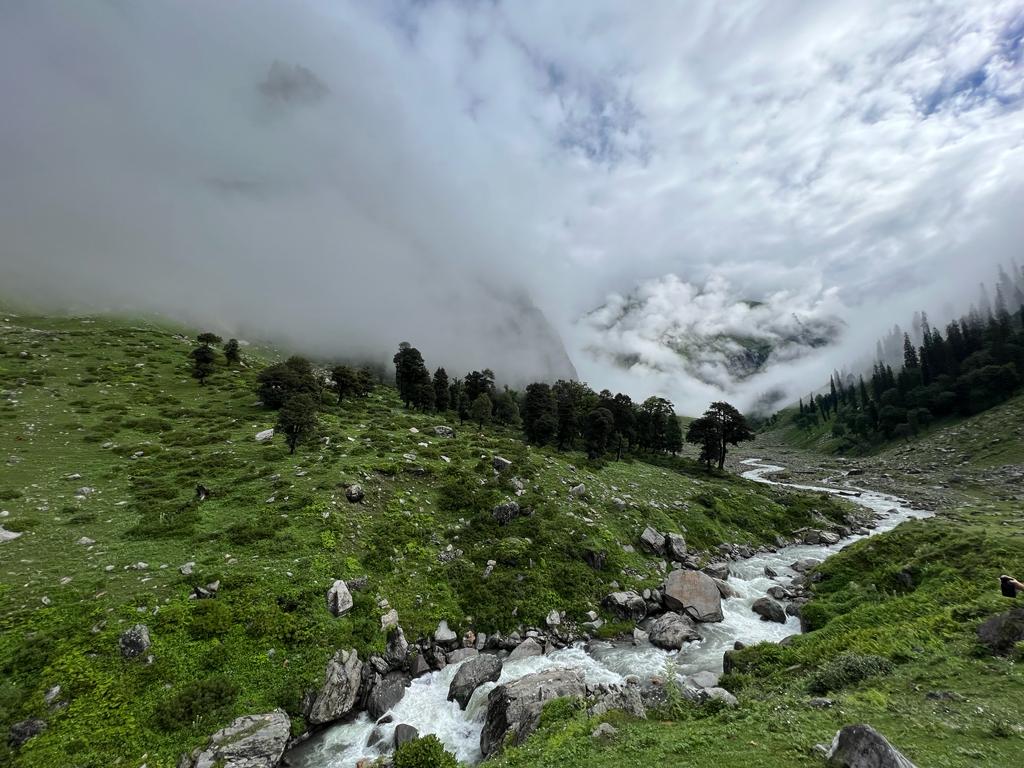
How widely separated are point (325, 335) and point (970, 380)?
768 feet

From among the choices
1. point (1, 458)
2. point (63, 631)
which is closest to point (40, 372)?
point (1, 458)

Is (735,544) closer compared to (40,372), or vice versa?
(735,544)

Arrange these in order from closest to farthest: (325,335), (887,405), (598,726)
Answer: (598,726) < (887,405) < (325,335)

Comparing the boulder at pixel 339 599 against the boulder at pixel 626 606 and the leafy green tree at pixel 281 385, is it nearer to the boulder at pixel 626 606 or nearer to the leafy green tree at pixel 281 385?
the boulder at pixel 626 606

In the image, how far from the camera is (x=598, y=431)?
70.2m

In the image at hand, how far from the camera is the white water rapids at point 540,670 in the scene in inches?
683

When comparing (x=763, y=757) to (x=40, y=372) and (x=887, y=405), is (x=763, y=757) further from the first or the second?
→ (x=887, y=405)

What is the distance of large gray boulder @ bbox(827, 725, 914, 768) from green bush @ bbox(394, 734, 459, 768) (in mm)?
12786

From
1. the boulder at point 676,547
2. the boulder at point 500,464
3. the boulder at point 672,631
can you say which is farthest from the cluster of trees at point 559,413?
the boulder at point 672,631

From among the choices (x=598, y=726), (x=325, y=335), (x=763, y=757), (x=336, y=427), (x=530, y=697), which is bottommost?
(x=530, y=697)

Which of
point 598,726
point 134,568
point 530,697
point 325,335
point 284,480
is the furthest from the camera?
point 325,335

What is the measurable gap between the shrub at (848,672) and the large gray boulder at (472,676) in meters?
14.4

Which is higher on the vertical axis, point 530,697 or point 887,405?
point 887,405

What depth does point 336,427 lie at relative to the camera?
5431 cm
